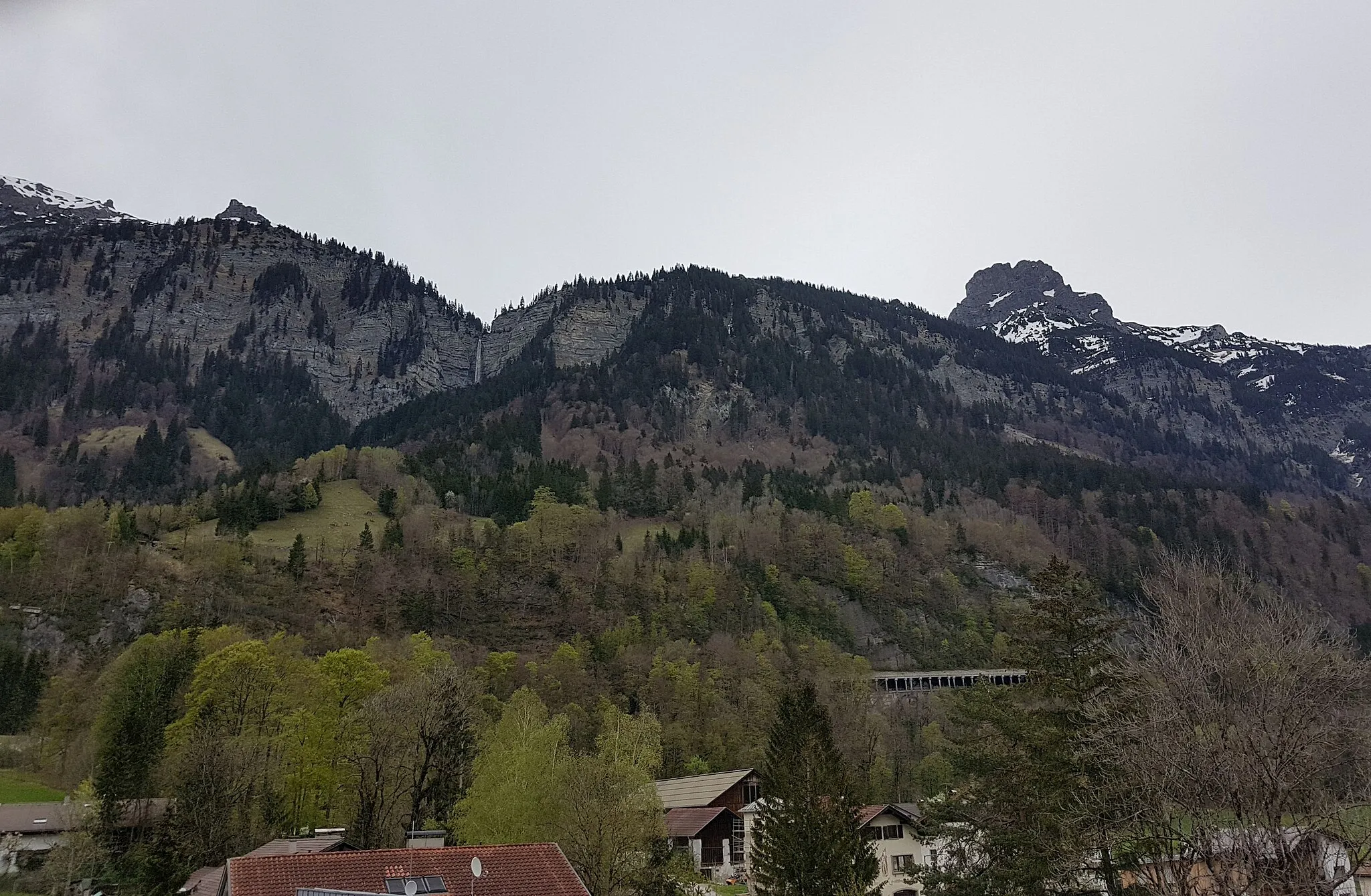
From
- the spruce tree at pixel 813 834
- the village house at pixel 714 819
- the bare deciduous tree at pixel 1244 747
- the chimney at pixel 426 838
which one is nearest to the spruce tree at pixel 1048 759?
the bare deciduous tree at pixel 1244 747

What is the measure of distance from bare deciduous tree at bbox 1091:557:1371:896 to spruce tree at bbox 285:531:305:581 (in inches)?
3827

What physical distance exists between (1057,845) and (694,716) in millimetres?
60769

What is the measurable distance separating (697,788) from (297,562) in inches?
2257

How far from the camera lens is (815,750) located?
4116 cm

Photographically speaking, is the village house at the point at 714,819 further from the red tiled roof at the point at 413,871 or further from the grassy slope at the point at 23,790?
the grassy slope at the point at 23,790

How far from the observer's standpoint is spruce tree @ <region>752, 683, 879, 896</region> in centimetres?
3831

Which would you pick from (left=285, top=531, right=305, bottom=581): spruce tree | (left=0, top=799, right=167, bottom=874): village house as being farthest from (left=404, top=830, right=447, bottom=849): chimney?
(left=285, top=531, right=305, bottom=581): spruce tree

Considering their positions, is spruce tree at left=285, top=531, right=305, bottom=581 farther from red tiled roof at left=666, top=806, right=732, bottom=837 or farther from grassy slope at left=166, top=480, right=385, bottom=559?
red tiled roof at left=666, top=806, right=732, bottom=837

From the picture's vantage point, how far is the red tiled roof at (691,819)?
66062 mm

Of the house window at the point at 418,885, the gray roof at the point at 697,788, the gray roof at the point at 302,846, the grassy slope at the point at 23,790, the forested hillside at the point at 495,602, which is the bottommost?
the house window at the point at 418,885

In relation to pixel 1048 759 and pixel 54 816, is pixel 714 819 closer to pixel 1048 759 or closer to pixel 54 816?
pixel 54 816

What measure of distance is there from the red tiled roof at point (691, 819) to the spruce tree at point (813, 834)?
24.1 meters

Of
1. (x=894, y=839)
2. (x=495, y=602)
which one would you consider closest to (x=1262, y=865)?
(x=894, y=839)

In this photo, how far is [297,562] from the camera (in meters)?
107
